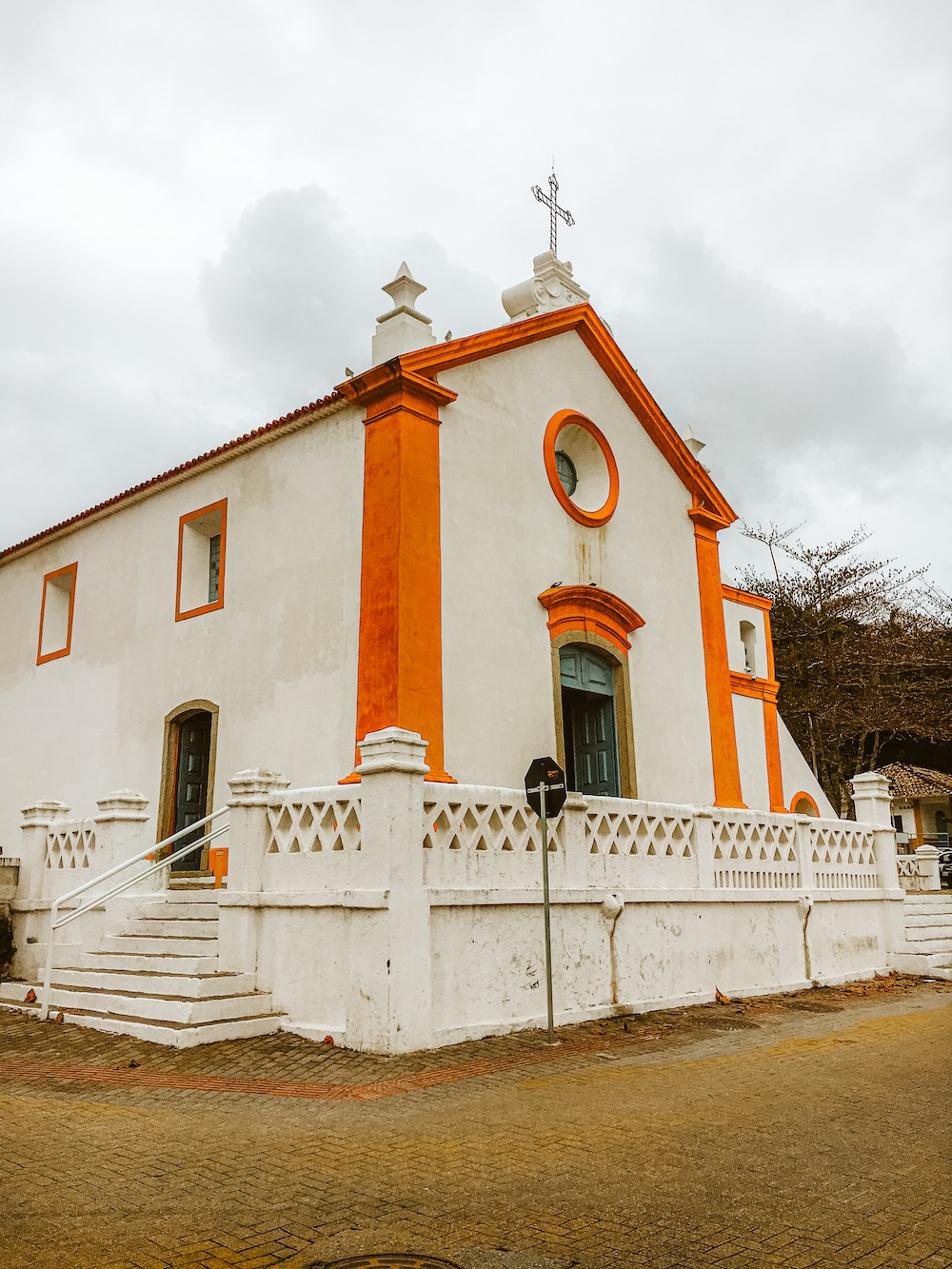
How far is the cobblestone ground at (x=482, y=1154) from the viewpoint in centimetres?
389

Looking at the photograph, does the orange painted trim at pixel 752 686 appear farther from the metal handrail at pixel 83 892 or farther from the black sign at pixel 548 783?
the metal handrail at pixel 83 892

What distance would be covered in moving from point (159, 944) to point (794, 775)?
1464cm

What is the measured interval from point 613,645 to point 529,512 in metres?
2.26

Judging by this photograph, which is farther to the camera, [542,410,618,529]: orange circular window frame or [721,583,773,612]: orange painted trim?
[721,583,773,612]: orange painted trim

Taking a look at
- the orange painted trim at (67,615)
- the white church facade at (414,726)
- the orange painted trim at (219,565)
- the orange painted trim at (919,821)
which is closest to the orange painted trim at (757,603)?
the white church facade at (414,726)

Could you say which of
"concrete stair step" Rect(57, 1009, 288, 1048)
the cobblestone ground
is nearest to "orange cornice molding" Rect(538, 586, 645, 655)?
the cobblestone ground

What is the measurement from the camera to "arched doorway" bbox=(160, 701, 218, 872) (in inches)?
550

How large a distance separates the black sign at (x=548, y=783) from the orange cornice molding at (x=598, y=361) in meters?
5.53

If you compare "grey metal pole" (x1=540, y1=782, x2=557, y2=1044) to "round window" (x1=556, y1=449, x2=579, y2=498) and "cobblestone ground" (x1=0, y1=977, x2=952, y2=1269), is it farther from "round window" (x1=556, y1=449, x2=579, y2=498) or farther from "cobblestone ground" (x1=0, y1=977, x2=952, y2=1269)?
"round window" (x1=556, y1=449, x2=579, y2=498)

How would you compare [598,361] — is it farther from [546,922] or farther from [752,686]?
[546,922]

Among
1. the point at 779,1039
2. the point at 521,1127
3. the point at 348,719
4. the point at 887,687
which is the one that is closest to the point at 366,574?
the point at 348,719

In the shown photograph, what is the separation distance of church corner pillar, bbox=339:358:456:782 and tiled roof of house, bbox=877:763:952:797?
23.5 m

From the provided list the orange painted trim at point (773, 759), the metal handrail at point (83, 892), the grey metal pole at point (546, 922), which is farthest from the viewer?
the orange painted trim at point (773, 759)

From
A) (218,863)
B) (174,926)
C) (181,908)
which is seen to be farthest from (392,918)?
(218,863)
